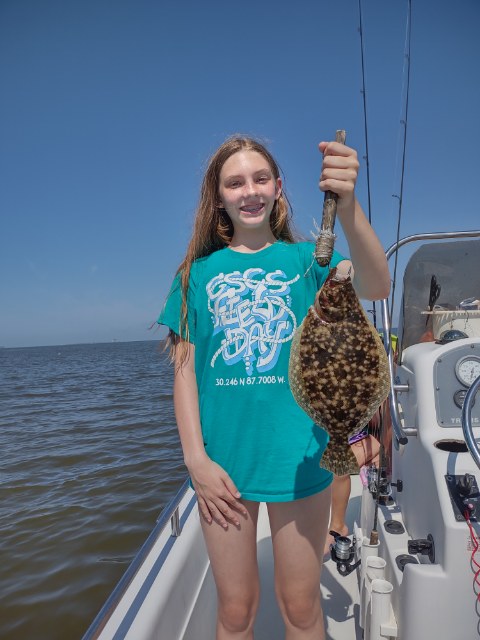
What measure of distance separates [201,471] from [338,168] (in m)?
1.36

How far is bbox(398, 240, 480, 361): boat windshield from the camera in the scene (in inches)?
145

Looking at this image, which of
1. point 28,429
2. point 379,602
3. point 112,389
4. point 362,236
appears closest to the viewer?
point 362,236

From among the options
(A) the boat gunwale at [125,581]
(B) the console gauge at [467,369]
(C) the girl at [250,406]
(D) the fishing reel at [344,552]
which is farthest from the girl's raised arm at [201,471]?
(B) the console gauge at [467,369]

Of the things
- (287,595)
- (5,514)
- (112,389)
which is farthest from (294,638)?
(112,389)

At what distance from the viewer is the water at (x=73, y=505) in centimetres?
480

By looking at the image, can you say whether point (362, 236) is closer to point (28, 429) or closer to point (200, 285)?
point (200, 285)

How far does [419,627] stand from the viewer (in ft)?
6.66

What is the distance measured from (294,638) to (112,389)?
1905 cm

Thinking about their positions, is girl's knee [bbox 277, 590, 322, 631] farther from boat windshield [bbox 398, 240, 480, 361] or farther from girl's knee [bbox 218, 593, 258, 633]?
boat windshield [bbox 398, 240, 480, 361]

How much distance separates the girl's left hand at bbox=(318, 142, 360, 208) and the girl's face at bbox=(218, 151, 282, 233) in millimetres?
632

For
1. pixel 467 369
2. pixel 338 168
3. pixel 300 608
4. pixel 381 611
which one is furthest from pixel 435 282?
pixel 300 608

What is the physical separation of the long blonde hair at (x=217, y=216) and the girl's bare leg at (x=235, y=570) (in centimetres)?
86

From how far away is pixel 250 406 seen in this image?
1914 millimetres

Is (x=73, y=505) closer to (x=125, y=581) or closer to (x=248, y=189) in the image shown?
(x=125, y=581)
